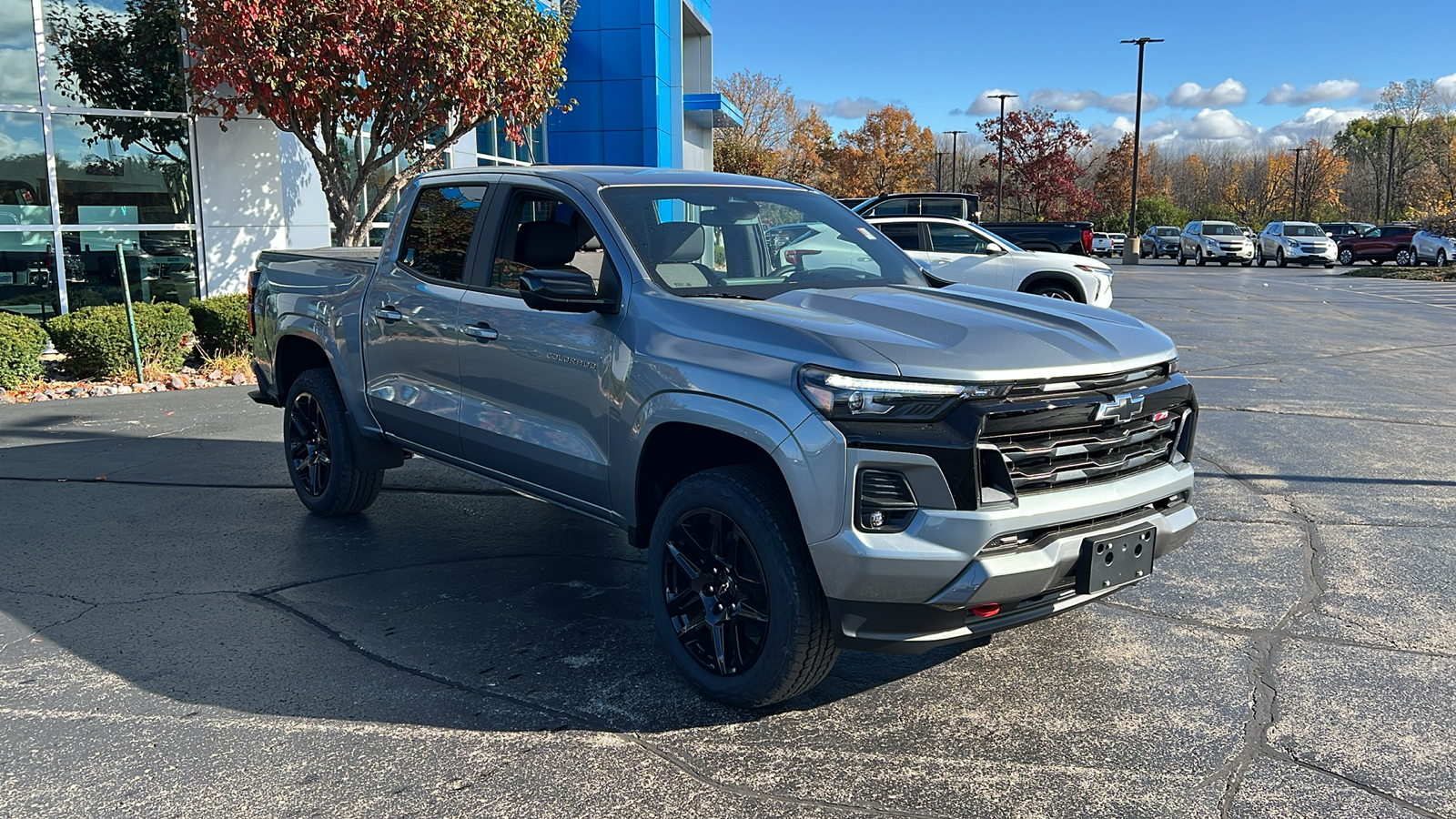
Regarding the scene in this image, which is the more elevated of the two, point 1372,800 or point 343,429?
point 343,429

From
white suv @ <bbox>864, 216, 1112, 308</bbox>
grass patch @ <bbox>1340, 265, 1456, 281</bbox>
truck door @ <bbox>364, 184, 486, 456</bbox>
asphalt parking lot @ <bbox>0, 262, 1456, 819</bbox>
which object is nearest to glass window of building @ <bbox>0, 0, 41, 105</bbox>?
asphalt parking lot @ <bbox>0, 262, 1456, 819</bbox>

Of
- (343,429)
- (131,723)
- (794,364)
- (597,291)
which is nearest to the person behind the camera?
(794,364)

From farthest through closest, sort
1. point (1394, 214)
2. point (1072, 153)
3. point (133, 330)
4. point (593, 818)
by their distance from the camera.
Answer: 1. point (1394, 214)
2. point (1072, 153)
3. point (133, 330)
4. point (593, 818)

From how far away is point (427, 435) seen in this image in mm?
5438

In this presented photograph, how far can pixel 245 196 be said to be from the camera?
14352 millimetres

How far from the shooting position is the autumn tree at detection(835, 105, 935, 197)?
6209 cm

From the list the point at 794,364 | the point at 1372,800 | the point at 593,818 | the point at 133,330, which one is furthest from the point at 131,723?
the point at 133,330

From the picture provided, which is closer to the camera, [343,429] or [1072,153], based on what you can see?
[343,429]

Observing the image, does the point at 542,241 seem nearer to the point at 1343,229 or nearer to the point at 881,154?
the point at 1343,229

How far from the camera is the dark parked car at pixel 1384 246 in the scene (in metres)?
40.0

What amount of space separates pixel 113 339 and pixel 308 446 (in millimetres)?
6304

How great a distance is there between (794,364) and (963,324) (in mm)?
686

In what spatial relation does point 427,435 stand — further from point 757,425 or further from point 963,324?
point 963,324

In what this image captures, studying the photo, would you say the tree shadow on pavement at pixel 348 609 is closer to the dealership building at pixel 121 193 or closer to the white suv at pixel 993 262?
the dealership building at pixel 121 193
